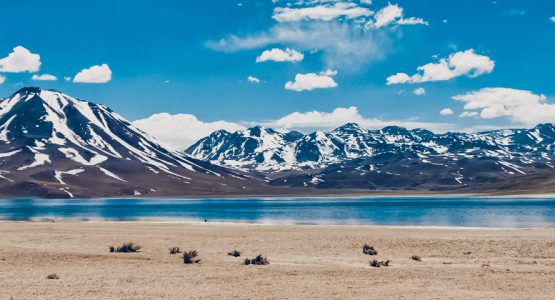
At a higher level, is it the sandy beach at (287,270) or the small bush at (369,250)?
the small bush at (369,250)

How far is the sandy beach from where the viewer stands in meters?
24.7

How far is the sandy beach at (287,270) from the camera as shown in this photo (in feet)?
80.9

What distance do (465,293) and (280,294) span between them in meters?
7.31

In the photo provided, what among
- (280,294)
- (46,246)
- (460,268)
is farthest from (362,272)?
(46,246)

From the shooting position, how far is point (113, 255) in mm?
37938

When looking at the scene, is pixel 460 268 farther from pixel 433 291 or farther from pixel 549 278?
pixel 433 291

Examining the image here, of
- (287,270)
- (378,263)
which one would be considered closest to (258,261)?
(287,270)

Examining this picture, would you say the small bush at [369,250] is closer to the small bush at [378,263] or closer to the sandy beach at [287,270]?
the sandy beach at [287,270]

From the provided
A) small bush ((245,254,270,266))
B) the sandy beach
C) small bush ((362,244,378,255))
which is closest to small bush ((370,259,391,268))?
the sandy beach

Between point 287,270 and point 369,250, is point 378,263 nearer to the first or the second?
point 287,270

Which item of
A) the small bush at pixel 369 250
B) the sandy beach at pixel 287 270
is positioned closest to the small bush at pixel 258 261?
the sandy beach at pixel 287 270

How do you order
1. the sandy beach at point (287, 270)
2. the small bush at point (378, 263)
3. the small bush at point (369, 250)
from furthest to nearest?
the small bush at point (369, 250), the small bush at point (378, 263), the sandy beach at point (287, 270)

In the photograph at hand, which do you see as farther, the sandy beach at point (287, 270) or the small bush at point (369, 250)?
the small bush at point (369, 250)

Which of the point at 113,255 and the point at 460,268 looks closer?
the point at 460,268
